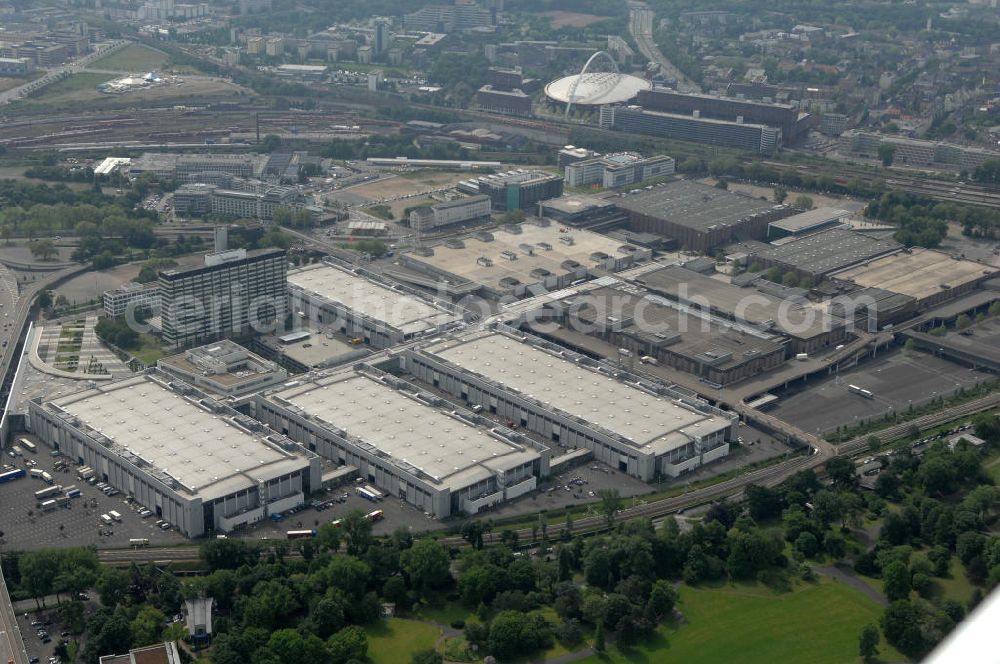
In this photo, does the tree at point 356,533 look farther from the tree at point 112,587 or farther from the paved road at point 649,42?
the paved road at point 649,42

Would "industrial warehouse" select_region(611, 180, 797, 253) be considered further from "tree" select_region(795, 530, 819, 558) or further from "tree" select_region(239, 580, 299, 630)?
"tree" select_region(239, 580, 299, 630)

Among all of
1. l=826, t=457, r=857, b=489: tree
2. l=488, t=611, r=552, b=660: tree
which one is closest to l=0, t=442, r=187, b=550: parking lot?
l=488, t=611, r=552, b=660: tree

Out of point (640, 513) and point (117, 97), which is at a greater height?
point (117, 97)

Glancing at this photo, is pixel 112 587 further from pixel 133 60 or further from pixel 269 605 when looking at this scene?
pixel 133 60

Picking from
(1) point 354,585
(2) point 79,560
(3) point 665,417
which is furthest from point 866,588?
(2) point 79,560

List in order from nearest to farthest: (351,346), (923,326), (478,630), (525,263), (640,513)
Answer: (478,630), (640,513), (351,346), (923,326), (525,263)

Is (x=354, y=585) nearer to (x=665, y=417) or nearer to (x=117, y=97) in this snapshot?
(x=665, y=417)
